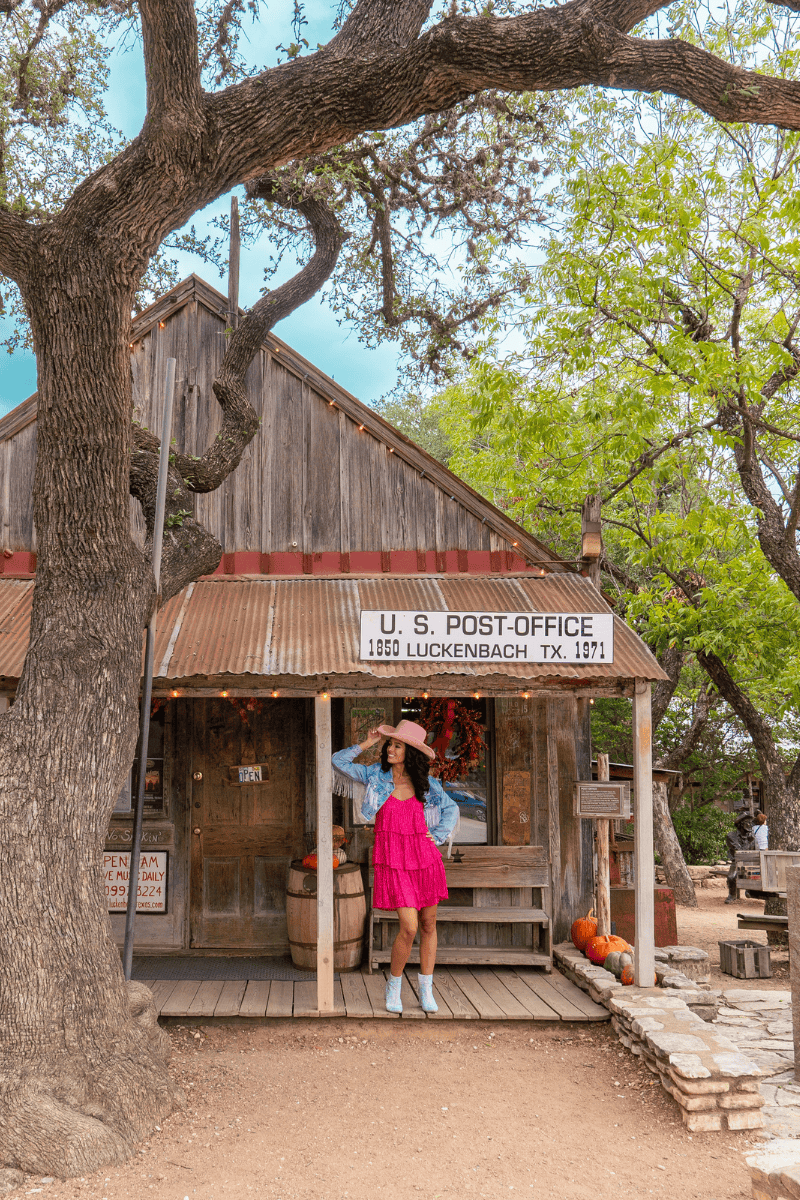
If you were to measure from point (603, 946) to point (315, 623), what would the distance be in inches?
143

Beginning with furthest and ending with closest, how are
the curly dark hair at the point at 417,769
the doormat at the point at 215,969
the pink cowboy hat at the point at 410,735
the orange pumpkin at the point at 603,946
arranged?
the doormat at the point at 215,969
the orange pumpkin at the point at 603,946
the curly dark hair at the point at 417,769
the pink cowboy hat at the point at 410,735

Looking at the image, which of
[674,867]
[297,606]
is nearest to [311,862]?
[297,606]

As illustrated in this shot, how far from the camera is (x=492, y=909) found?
7992 mm

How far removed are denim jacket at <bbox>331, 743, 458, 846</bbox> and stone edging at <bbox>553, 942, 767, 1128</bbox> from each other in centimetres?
172

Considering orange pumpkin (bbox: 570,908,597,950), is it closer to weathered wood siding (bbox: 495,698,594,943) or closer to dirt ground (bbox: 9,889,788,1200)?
weathered wood siding (bbox: 495,698,594,943)

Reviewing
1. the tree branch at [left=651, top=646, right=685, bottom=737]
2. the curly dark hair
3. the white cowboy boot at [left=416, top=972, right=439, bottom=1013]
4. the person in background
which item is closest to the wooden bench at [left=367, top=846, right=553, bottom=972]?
the white cowboy boot at [left=416, top=972, right=439, bottom=1013]

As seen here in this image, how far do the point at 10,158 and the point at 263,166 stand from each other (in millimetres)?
4224

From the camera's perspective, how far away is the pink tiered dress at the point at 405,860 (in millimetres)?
6258

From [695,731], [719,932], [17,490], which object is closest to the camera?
[17,490]

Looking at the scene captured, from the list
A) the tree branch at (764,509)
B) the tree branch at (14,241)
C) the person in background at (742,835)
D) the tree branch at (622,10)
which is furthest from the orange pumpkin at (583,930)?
the person in background at (742,835)

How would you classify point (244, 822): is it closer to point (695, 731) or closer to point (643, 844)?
point (643, 844)

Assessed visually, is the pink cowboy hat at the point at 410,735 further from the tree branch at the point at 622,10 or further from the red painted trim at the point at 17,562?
the tree branch at the point at 622,10

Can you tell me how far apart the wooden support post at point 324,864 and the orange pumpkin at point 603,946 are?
2.33 m

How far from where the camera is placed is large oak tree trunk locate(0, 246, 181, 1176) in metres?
4.38
